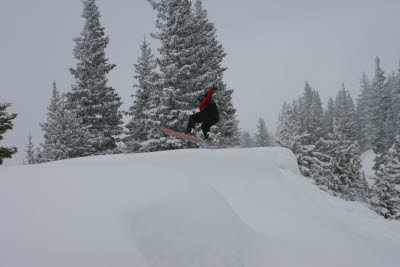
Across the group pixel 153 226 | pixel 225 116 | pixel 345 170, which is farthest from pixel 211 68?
pixel 153 226

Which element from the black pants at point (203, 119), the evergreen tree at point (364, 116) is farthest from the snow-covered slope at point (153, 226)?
the evergreen tree at point (364, 116)

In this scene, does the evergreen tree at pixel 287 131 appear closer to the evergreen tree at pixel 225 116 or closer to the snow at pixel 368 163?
the evergreen tree at pixel 225 116

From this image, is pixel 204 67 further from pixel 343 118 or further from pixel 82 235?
pixel 343 118

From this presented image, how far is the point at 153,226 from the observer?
242cm

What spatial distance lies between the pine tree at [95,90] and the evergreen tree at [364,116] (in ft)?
171

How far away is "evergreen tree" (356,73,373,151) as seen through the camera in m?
53.0

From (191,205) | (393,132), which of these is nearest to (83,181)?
(191,205)

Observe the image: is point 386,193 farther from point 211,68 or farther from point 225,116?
point 211,68

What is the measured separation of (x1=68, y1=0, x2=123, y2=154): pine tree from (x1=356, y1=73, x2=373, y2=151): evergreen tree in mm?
52248

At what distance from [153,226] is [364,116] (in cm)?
6786

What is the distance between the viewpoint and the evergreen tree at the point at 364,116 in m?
53.0

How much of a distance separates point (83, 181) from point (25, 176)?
69cm

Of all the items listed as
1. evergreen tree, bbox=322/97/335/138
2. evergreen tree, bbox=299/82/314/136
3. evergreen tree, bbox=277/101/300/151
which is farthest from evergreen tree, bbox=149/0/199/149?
evergreen tree, bbox=322/97/335/138

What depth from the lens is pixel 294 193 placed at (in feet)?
20.9
